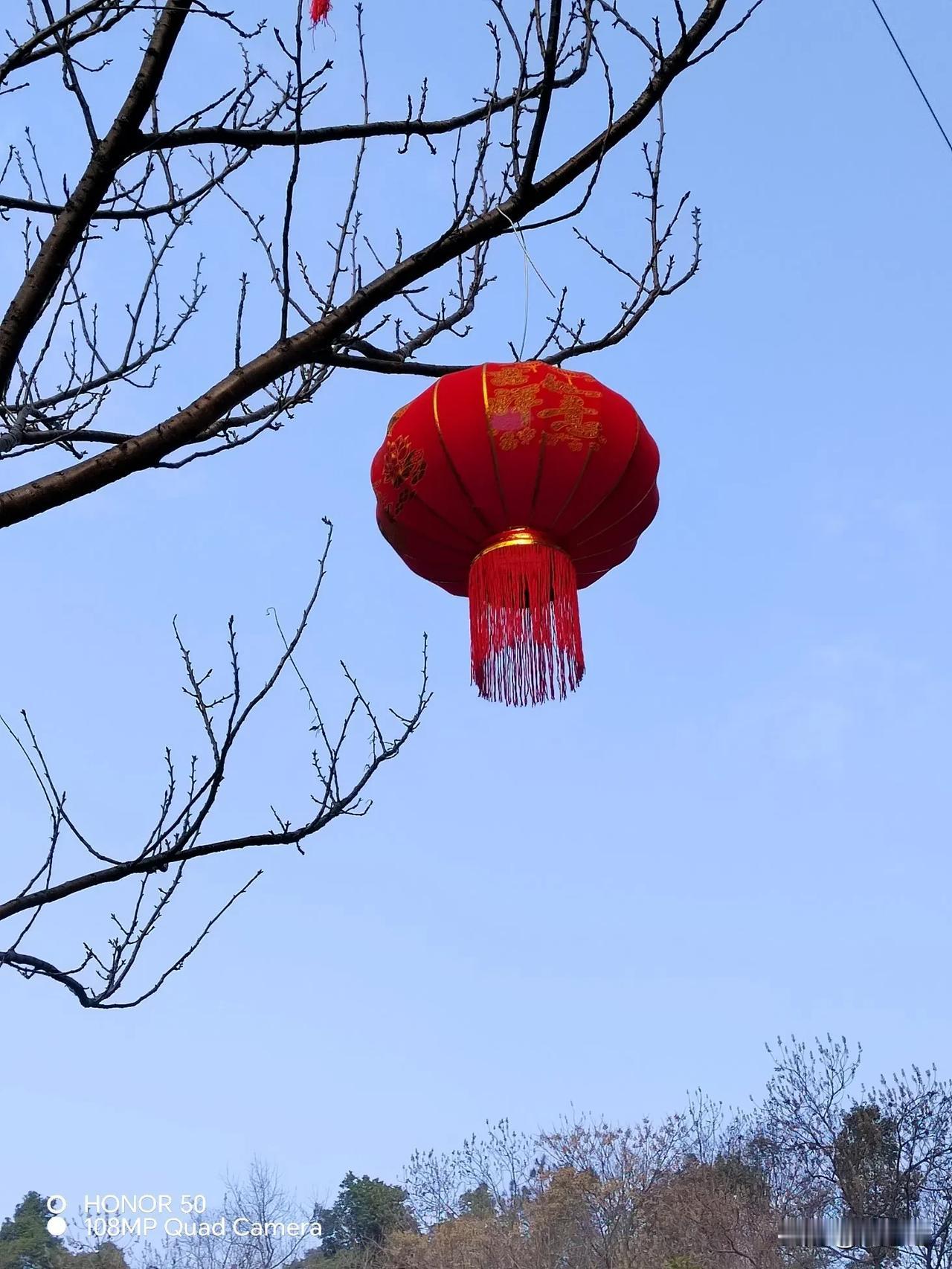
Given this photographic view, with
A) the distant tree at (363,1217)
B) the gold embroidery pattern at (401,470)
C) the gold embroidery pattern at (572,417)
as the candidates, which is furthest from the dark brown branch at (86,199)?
the distant tree at (363,1217)

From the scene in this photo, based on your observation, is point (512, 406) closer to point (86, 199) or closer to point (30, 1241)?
point (86, 199)

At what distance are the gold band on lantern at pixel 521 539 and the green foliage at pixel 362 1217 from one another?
20323 millimetres

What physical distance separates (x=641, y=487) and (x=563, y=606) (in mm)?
288

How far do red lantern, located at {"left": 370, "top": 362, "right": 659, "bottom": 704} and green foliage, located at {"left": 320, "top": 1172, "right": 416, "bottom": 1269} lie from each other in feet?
66.6

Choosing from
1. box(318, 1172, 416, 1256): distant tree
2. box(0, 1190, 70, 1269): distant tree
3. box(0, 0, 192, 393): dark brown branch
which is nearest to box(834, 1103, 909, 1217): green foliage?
box(318, 1172, 416, 1256): distant tree

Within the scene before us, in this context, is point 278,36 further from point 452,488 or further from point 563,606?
point 563,606

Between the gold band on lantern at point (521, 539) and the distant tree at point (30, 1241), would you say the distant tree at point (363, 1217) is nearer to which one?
the distant tree at point (30, 1241)

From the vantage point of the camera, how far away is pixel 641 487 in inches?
94.3

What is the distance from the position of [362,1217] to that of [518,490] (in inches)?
894

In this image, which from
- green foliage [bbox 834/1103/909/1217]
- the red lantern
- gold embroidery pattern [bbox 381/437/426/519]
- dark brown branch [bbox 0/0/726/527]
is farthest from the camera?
green foliage [bbox 834/1103/909/1217]

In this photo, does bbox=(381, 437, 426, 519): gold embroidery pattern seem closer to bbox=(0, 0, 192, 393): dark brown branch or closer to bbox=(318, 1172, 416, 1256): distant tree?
bbox=(0, 0, 192, 393): dark brown branch

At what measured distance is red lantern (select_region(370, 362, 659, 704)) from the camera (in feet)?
7.30

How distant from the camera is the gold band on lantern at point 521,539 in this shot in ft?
7.51

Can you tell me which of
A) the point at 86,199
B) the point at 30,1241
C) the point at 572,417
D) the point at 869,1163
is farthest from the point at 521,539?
the point at 30,1241
